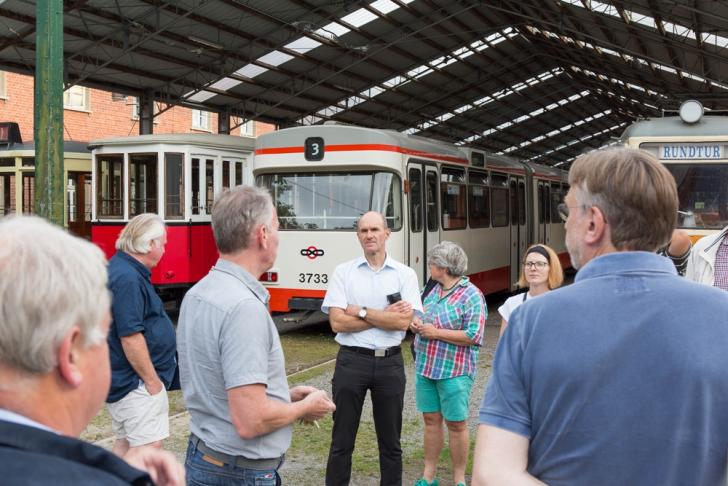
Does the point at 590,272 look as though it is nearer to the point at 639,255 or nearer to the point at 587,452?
the point at 639,255

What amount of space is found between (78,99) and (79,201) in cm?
1596

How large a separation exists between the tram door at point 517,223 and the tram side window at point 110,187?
7962 mm

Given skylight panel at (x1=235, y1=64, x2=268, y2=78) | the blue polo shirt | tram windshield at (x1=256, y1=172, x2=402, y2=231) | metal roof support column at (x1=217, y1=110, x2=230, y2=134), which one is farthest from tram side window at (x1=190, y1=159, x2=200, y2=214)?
metal roof support column at (x1=217, y1=110, x2=230, y2=134)

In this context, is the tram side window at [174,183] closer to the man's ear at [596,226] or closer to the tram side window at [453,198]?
the tram side window at [453,198]

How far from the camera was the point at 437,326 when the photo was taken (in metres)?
5.59

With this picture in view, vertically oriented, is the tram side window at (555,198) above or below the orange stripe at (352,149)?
below

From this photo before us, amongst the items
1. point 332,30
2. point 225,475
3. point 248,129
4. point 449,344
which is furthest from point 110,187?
point 248,129

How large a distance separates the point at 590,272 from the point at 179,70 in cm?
2337

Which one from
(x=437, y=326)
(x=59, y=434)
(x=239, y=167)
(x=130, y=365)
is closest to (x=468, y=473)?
(x=437, y=326)

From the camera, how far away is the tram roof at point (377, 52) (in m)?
19.8

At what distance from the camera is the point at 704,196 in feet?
33.9

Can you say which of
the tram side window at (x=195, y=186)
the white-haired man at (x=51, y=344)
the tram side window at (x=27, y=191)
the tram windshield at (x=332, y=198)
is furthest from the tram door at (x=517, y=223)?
the white-haired man at (x=51, y=344)

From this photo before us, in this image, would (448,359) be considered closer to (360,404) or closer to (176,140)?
(360,404)

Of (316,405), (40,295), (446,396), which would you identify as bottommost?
(446,396)
